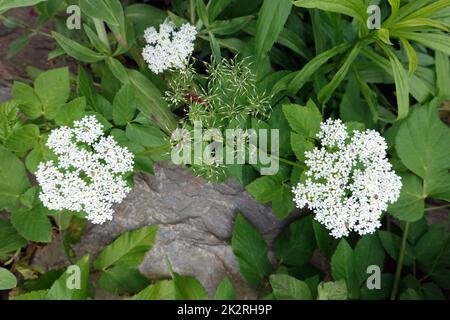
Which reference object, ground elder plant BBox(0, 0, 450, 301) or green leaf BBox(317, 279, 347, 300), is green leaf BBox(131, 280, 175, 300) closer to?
ground elder plant BBox(0, 0, 450, 301)

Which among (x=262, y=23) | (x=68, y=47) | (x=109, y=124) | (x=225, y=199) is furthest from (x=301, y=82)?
(x=68, y=47)

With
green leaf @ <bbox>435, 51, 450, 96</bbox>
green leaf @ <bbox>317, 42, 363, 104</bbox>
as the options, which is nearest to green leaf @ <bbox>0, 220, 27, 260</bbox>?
green leaf @ <bbox>317, 42, 363, 104</bbox>

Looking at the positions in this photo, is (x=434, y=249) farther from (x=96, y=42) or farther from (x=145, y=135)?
(x=96, y=42)

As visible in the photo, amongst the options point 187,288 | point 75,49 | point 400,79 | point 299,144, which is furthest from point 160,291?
point 400,79

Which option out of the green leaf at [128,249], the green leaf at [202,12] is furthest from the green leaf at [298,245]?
the green leaf at [202,12]

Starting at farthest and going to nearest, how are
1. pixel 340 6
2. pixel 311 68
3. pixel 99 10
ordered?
1. pixel 311 68
2. pixel 99 10
3. pixel 340 6

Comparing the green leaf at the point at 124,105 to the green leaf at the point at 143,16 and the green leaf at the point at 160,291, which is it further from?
the green leaf at the point at 160,291
